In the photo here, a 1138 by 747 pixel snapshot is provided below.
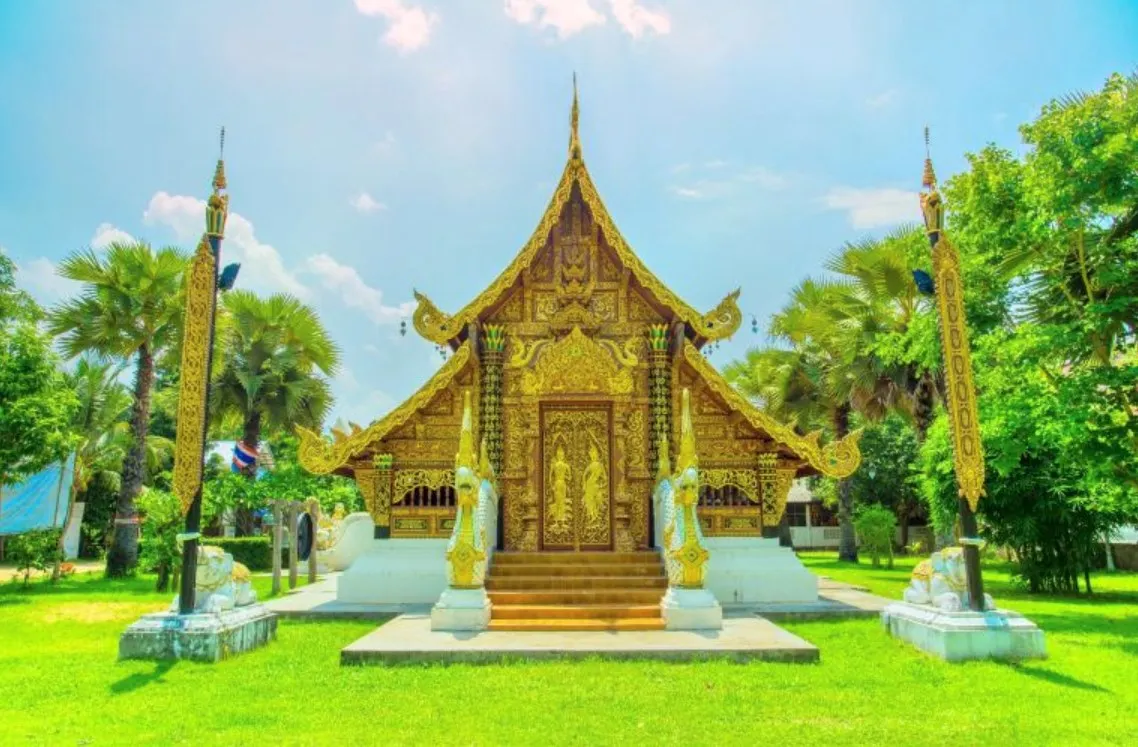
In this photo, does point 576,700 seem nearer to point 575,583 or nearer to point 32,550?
point 575,583

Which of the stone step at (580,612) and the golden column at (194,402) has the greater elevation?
the golden column at (194,402)

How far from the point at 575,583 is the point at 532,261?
4488 mm

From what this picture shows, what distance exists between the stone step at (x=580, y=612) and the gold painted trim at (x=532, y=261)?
151 inches

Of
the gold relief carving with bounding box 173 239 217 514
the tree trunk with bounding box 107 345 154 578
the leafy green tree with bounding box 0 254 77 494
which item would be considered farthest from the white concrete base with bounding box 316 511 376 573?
the gold relief carving with bounding box 173 239 217 514

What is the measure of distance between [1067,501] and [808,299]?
9121 mm

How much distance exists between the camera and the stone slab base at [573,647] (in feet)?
22.5

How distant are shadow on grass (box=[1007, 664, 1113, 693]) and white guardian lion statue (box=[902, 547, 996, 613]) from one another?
618mm

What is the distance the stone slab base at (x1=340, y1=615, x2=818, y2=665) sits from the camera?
6848mm

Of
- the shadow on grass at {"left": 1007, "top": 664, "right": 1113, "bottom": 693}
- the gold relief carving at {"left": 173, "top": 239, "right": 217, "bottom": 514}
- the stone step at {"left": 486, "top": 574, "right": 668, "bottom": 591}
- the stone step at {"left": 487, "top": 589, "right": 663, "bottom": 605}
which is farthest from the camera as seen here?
the stone step at {"left": 486, "top": 574, "right": 668, "bottom": 591}

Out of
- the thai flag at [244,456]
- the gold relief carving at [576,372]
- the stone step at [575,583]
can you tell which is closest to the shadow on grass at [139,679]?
the stone step at [575,583]

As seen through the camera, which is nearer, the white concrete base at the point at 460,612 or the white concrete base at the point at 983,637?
the white concrete base at the point at 983,637

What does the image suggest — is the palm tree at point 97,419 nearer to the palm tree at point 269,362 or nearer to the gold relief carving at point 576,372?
the palm tree at point 269,362

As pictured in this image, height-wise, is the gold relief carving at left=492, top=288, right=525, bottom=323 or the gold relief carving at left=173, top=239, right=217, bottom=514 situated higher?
the gold relief carving at left=492, top=288, right=525, bottom=323

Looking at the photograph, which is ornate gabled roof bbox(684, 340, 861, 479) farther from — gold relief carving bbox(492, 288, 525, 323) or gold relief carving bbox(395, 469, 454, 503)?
gold relief carving bbox(395, 469, 454, 503)
